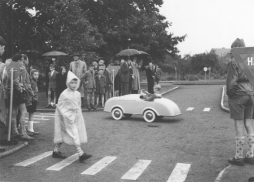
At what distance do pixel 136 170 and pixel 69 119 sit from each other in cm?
178

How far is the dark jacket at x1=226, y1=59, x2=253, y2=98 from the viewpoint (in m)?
7.01

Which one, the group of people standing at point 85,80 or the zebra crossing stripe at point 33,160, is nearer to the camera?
the zebra crossing stripe at point 33,160

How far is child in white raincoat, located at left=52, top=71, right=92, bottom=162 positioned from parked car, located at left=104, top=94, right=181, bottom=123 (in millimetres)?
5299

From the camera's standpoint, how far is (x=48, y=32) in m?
28.3

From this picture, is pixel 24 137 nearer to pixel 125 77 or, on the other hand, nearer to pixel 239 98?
pixel 239 98

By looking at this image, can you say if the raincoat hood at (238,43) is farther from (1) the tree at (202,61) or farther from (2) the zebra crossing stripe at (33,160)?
(1) the tree at (202,61)

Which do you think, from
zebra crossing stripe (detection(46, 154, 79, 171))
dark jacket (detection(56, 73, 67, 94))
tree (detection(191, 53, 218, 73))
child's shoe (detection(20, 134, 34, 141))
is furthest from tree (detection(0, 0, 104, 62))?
tree (detection(191, 53, 218, 73))

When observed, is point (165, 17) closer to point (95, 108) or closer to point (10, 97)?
point (95, 108)

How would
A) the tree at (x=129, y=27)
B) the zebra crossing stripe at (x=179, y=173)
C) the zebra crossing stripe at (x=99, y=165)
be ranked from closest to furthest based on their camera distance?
1. the zebra crossing stripe at (x=179, y=173)
2. the zebra crossing stripe at (x=99, y=165)
3. the tree at (x=129, y=27)

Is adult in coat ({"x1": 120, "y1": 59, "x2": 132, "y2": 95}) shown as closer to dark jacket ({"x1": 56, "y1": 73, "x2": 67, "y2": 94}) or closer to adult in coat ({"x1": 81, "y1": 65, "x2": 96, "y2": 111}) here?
adult in coat ({"x1": 81, "y1": 65, "x2": 96, "y2": 111})

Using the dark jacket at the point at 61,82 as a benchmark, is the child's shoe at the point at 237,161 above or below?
below

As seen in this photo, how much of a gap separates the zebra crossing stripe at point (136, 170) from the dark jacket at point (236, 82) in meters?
2.02

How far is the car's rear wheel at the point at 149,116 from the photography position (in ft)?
42.0

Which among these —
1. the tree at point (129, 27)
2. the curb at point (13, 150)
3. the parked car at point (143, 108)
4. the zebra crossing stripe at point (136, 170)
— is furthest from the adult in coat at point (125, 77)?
the tree at point (129, 27)
